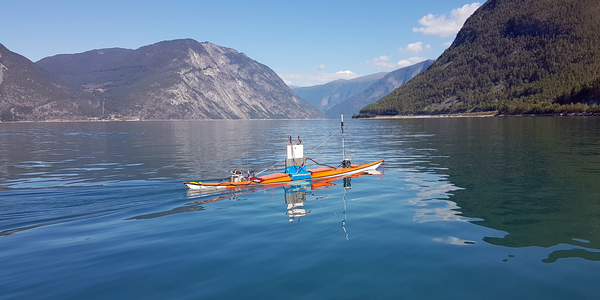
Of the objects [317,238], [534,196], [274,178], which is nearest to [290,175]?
[274,178]

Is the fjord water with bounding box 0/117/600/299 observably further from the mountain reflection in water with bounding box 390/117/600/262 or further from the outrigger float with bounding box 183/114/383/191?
the outrigger float with bounding box 183/114/383/191

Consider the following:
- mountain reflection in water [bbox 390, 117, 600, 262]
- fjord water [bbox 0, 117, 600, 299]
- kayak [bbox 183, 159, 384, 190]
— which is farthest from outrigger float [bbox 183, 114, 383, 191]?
mountain reflection in water [bbox 390, 117, 600, 262]

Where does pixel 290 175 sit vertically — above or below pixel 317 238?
above

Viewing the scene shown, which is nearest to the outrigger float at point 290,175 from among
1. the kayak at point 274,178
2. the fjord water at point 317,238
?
the kayak at point 274,178

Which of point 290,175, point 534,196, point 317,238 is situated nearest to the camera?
point 317,238

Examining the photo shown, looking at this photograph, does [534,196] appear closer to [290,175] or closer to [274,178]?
[290,175]

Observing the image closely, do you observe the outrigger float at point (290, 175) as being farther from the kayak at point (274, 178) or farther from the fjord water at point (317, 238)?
the fjord water at point (317, 238)

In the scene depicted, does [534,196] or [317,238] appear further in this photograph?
[534,196]

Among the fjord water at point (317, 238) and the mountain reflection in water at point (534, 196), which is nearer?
the fjord water at point (317, 238)

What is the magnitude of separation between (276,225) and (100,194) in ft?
49.5

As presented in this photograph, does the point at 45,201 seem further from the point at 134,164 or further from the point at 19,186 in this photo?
the point at 134,164

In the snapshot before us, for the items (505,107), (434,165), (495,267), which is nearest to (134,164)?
(434,165)

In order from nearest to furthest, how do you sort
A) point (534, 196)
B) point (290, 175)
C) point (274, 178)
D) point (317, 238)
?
point (317, 238) < point (534, 196) < point (274, 178) < point (290, 175)

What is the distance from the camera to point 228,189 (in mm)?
26750
